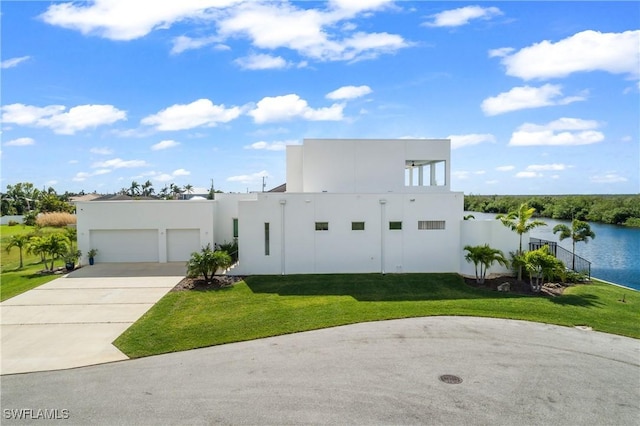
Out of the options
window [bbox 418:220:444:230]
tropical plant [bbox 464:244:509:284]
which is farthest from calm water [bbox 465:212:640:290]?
tropical plant [bbox 464:244:509:284]

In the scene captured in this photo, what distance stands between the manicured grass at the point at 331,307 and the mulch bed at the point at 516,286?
47cm

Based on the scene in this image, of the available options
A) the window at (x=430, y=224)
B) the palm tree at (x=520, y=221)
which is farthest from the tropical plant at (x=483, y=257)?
the window at (x=430, y=224)

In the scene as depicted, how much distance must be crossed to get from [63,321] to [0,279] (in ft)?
29.8

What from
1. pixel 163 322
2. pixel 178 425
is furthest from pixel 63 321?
pixel 178 425

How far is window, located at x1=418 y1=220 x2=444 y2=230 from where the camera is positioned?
18.0 m

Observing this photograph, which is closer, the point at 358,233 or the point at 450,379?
the point at 450,379

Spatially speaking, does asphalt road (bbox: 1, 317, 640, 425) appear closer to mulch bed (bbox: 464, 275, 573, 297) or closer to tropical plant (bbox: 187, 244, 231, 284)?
mulch bed (bbox: 464, 275, 573, 297)

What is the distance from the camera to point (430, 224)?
1806 centimetres

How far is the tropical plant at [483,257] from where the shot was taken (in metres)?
15.9

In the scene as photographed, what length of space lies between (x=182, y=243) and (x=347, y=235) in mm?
8775

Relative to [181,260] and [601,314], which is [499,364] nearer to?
[601,314]

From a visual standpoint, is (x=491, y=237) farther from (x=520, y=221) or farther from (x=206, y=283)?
(x=206, y=283)

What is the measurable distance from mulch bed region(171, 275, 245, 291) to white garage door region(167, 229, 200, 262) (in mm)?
3835

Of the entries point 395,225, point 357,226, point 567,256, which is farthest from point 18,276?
point 567,256
